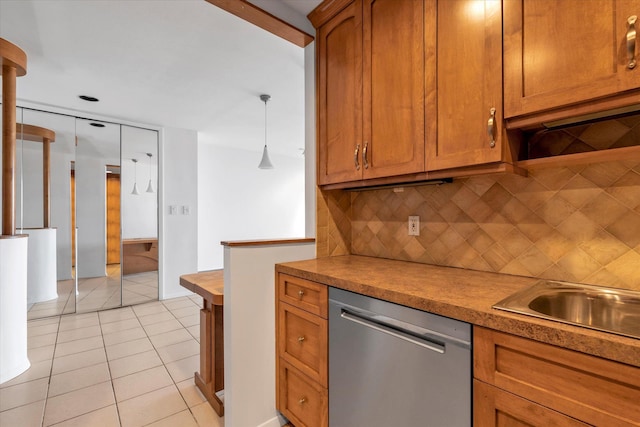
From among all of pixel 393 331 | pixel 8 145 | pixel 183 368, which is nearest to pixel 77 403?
pixel 183 368

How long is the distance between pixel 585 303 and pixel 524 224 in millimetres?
387

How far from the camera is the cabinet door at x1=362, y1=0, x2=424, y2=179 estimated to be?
4.57 feet

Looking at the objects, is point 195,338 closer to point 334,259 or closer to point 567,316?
point 334,259

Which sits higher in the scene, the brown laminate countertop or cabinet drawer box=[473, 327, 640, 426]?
the brown laminate countertop

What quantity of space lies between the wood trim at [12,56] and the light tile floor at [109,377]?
2347 mm

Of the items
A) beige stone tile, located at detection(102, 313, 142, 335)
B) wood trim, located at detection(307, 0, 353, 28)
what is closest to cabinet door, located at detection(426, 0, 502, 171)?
wood trim, located at detection(307, 0, 353, 28)

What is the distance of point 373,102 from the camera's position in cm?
158

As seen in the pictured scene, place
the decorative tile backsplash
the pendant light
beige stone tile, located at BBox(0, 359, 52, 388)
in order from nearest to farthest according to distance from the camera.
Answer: the decorative tile backsplash → beige stone tile, located at BBox(0, 359, 52, 388) → the pendant light

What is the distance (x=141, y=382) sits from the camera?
215 cm

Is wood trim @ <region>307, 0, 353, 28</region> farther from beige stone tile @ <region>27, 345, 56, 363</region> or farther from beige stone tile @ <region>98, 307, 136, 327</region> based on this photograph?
beige stone tile @ <region>98, 307, 136, 327</region>

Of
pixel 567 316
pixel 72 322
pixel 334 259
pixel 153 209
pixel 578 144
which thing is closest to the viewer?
pixel 567 316

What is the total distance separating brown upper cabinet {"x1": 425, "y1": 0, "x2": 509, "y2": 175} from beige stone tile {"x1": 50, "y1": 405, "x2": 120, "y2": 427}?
7.55ft

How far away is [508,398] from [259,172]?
5946 millimetres

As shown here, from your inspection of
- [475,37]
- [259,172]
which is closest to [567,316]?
[475,37]
